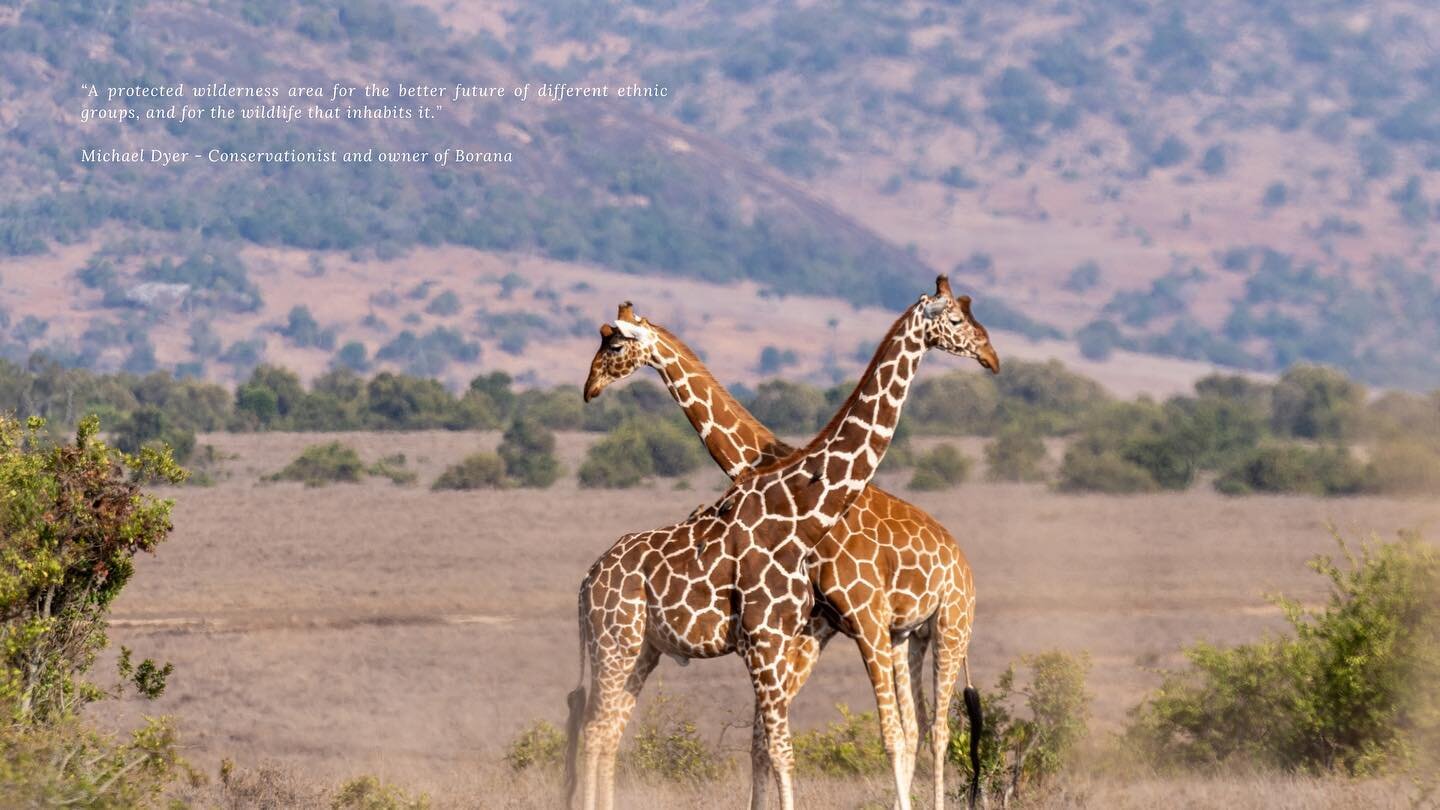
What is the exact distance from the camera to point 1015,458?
219 feet

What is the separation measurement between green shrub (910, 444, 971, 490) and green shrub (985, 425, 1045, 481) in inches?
36.0

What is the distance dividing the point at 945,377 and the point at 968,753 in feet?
233

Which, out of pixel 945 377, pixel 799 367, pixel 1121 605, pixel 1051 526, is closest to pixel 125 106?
pixel 799 367

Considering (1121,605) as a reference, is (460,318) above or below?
above

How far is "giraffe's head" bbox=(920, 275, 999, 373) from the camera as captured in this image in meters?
13.2

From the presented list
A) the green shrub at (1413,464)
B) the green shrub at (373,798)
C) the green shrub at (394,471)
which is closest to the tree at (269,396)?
the green shrub at (394,471)

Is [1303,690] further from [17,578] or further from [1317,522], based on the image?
[1317,522]

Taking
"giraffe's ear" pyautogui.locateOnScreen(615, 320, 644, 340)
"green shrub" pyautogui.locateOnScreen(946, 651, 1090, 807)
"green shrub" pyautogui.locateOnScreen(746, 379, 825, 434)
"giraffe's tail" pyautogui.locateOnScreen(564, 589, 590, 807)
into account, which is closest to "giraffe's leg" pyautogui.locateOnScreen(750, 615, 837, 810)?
"giraffe's tail" pyautogui.locateOnScreen(564, 589, 590, 807)

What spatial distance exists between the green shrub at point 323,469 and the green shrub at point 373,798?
47.3 metres

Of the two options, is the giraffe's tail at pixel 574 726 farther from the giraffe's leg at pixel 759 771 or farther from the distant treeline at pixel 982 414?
the distant treeline at pixel 982 414

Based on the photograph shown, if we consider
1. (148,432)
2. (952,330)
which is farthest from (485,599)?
(952,330)

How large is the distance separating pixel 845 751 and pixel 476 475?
46.6 metres

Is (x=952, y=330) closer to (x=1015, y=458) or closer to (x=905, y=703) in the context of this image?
(x=905, y=703)

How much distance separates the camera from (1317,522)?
173ft
